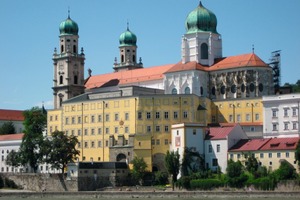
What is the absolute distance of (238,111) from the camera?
104 metres

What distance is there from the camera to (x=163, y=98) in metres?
101

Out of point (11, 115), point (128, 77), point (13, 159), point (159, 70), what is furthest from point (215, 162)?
point (11, 115)

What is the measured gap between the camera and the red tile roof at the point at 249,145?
286ft

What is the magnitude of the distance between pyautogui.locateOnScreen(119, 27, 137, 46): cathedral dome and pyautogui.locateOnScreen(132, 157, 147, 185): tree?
6080cm

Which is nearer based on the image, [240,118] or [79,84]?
[240,118]

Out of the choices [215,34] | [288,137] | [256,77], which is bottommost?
[288,137]

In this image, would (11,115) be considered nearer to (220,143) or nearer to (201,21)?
(201,21)

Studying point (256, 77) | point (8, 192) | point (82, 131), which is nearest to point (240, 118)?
point (256, 77)

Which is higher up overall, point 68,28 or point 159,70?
point 68,28

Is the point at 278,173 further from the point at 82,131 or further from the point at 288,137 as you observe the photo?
the point at 82,131

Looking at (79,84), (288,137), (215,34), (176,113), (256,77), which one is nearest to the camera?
(288,137)

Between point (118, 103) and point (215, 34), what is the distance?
851 inches

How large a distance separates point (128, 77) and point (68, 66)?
12031mm

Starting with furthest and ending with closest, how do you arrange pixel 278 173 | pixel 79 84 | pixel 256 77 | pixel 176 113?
pixel 79 84 → pixel 256 77 → pixel 176 113 → pixel 278 173
